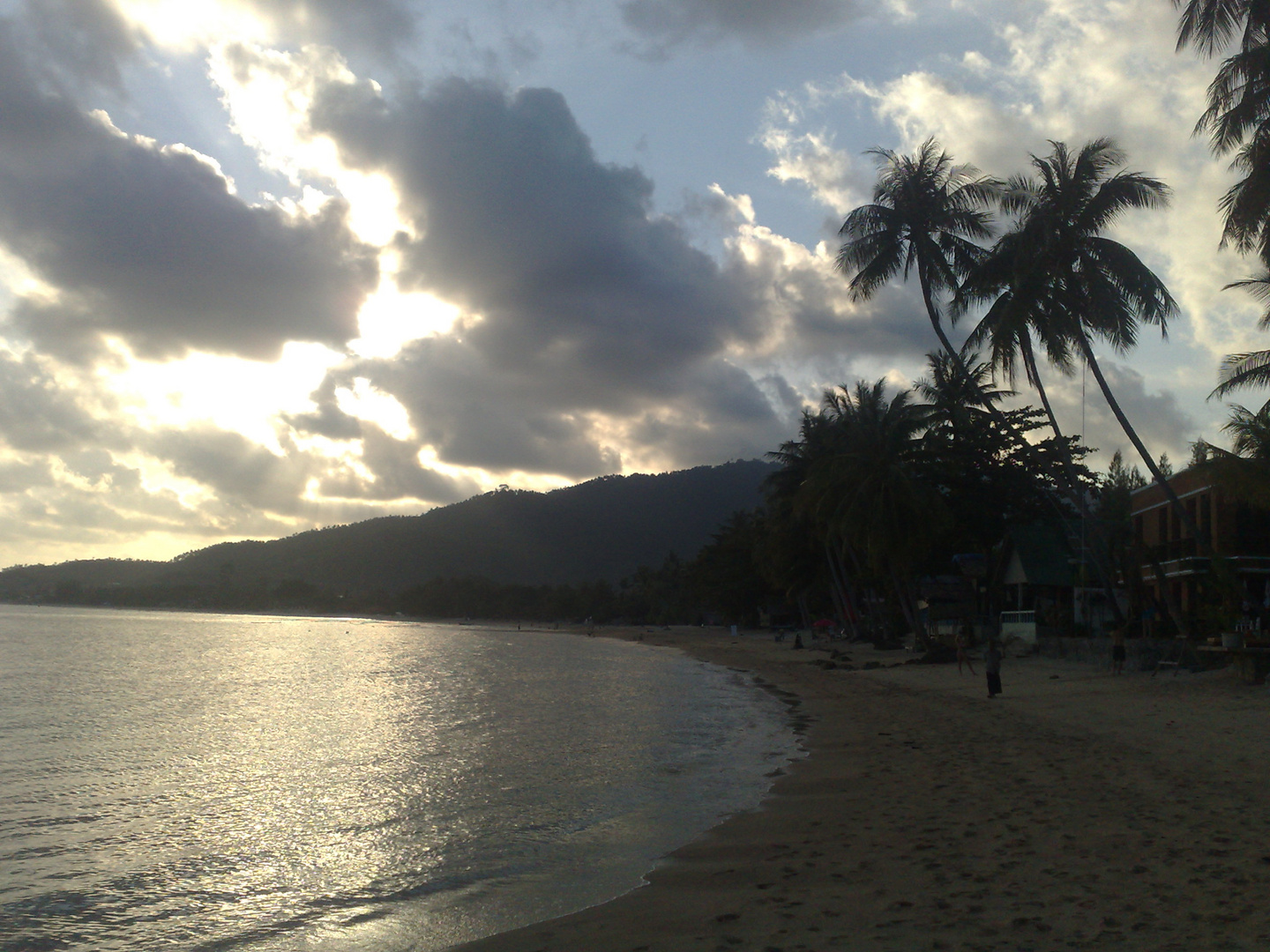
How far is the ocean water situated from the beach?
80 centimetres

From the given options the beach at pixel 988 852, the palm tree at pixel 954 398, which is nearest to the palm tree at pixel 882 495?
the palm tree at pixel 954 398

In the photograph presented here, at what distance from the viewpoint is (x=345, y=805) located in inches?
474

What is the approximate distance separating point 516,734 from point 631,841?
956 cm

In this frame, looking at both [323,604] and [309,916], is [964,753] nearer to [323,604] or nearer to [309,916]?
[309,916]

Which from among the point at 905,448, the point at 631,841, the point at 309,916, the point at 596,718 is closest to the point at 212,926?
the point at 309,916

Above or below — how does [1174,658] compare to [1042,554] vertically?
below

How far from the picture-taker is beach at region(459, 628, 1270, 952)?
5617mm

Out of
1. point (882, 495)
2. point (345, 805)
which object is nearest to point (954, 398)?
point (882, 495)

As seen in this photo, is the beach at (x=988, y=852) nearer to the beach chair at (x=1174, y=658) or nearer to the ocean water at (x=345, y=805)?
the ocean water at (x=345, y=805)

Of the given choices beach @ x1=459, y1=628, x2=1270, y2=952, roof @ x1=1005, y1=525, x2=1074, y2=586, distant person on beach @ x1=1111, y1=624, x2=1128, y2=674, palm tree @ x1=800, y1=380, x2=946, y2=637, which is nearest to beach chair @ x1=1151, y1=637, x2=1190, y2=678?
distant person on beach @ x1=1111, y1=624, x2=1128, y2=674

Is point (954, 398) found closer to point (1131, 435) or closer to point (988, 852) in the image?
point (1131, 435)

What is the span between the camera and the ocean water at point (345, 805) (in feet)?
24.8

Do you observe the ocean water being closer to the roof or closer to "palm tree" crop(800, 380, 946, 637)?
"palm tree" crop(800, 380, 946, 637)

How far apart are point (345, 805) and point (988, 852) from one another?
8324 mm
